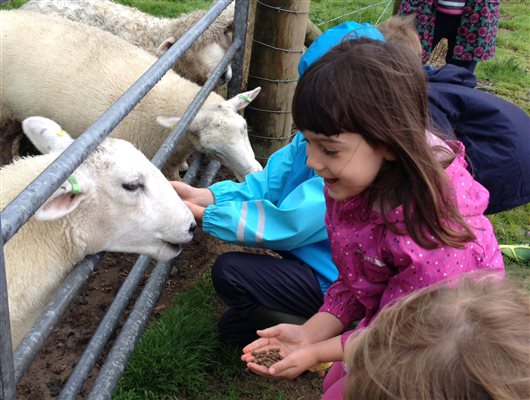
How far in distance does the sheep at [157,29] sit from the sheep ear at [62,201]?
2.86m

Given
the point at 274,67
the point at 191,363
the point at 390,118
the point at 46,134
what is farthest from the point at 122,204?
the point at 274,67

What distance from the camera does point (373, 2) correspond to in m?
7.65

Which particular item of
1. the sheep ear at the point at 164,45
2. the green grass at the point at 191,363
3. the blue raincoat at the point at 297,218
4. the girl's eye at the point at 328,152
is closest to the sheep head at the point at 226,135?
the green grass at the point at 191,363

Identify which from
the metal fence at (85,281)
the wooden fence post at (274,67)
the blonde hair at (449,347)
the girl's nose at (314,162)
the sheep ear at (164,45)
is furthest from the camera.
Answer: the sheep ear at (164,45)

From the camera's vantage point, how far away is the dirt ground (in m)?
2.48

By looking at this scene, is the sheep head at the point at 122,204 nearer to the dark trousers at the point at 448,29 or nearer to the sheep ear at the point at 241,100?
the sheep ear at the point at 241,100

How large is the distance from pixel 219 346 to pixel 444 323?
175 centimetres

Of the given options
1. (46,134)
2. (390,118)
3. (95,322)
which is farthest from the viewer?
(95,322)

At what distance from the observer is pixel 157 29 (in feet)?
15.3

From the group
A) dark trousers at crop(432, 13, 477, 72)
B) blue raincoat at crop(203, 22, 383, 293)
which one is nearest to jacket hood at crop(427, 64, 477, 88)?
blue raincoat at crop(203, 22, 383, 293)

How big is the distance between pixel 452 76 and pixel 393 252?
1.04m

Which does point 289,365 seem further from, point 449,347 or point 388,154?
point 449,347

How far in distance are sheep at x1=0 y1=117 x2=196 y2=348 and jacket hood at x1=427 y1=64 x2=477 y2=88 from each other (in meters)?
1.12

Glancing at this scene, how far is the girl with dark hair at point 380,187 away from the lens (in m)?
1.43
